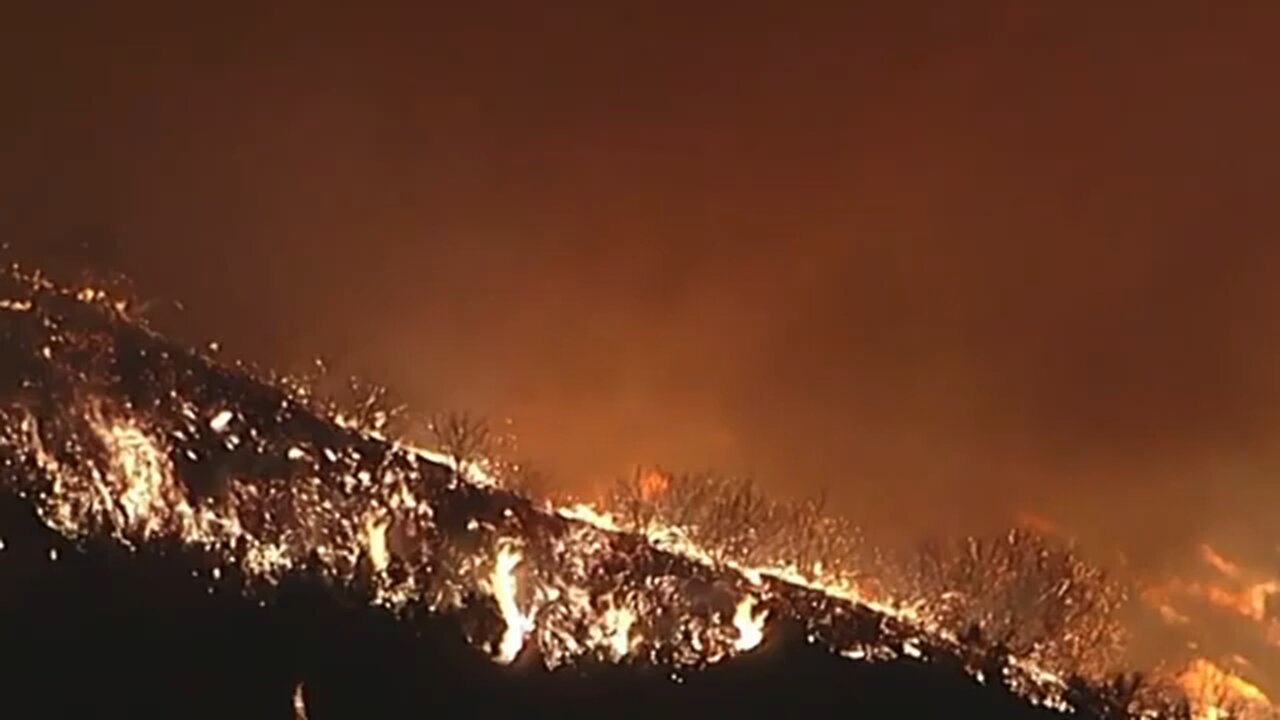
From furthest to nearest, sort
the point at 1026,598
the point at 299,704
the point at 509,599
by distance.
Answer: the point at 1026,598, the point at 509,599, the point at 299,704

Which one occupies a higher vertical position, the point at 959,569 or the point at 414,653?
the point at 959,569

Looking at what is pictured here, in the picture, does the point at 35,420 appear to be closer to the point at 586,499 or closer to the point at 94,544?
the point at 94,544

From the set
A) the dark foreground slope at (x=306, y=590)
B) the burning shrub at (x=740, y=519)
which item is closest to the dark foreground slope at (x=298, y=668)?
the dark foreground slope at (x=306, y=590)

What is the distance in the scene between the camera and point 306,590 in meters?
6.68

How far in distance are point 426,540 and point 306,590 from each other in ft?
1.30

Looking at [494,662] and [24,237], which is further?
[24,237]

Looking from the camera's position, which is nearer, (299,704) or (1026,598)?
(299,704)

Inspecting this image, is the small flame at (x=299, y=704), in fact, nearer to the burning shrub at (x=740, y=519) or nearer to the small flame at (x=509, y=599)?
the small flame at (x=509, y=599)

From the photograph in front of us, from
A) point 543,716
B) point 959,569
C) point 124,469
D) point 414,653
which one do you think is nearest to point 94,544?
point 124,469

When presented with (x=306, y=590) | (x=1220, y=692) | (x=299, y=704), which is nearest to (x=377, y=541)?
(x=306, y=590)

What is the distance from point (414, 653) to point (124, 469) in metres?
1.04

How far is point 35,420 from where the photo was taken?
6.73 meters

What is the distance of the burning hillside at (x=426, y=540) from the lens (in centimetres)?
670

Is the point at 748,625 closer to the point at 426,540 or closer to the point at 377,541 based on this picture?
the point at 426,540
